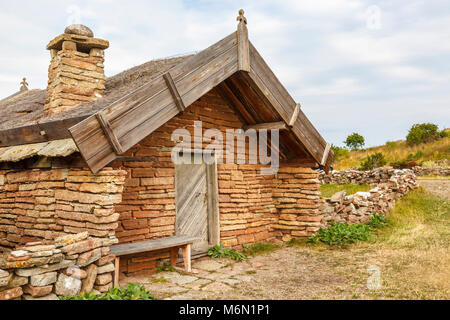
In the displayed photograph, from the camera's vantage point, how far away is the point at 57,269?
4.17 meters

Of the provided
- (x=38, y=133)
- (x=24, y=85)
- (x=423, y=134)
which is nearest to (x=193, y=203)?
(x=38, y=133)

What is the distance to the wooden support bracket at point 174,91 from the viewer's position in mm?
5402

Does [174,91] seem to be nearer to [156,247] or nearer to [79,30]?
[156,247]

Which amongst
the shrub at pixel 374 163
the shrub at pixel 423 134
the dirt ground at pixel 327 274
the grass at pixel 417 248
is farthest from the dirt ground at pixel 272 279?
the shrub at pixel 423 134

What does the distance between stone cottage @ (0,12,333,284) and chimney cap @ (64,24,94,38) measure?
3 cm

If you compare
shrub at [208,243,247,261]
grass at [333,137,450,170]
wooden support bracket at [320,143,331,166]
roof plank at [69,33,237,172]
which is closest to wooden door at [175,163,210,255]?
shrub at [208,243,247,261]

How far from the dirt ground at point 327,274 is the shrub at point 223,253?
0.18 meters

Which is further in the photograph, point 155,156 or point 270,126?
point 270,126

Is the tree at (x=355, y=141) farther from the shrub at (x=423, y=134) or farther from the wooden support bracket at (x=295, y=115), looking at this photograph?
the wooden support bracket at (x=295, y=115)

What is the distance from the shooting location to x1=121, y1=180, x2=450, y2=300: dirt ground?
4.94 meters

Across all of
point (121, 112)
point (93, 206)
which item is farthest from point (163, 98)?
point (93, 206)

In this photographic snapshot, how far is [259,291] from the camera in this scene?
202 inches

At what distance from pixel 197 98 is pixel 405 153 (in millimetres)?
25939

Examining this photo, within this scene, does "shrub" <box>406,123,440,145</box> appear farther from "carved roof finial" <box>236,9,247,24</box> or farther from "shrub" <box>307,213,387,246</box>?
"carved roof finial" <box>236,9,247,24</box>
